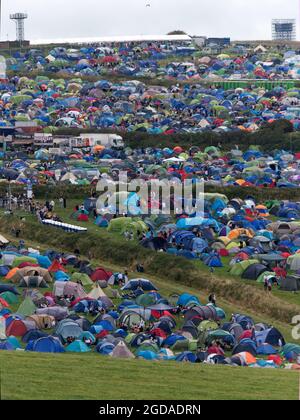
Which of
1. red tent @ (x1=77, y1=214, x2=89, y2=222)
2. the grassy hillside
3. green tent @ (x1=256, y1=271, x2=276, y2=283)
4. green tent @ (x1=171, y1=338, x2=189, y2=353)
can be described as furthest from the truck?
the grassy hillside

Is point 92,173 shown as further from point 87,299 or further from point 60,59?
point 60,59

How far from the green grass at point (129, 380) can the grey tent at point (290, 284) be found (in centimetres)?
1052

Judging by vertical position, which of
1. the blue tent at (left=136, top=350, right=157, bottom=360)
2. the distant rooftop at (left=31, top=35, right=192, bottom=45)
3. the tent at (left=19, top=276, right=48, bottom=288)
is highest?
the distant rooftop at (left=31, top=35, right=192, bottom=45)

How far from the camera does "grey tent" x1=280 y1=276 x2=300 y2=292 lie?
33875mm

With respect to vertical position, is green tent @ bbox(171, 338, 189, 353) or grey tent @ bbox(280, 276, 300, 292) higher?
grey tent @ bbox(280, 276, 300, 292)

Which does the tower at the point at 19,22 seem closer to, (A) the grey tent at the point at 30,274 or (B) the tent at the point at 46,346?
(A) the grey tent at the point at 30,274

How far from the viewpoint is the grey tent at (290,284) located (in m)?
33.9

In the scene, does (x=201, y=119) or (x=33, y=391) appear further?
(x=201, y=119)

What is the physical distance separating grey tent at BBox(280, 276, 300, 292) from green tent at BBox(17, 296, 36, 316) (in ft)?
22.3

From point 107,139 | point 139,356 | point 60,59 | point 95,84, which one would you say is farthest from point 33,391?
point 60,59

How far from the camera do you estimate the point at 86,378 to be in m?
19.9

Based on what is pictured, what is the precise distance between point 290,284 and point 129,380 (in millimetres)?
14236

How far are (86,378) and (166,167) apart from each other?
36.0 m

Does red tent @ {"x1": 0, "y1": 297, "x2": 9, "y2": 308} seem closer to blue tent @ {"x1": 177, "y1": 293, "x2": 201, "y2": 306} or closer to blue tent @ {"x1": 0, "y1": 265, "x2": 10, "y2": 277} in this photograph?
blue tent @ {"x1": 0, "y1": 265, "x2": 10, "y2": 277}
